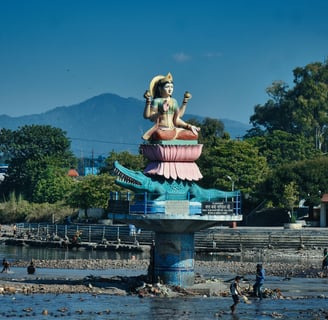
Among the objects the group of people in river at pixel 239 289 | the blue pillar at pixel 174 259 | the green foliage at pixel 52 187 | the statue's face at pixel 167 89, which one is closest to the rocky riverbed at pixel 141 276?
the blue pillar at pixel 174 259

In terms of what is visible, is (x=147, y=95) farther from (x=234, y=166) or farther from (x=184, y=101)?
(x=234, y=166)

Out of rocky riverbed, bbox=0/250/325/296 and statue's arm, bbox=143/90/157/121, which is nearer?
rocky riverbed, bbox=0/250/325/296

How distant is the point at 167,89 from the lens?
53.7 meters

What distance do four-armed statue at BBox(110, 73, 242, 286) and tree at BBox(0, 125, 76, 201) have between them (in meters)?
114

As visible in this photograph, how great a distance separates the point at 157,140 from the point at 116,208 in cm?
409

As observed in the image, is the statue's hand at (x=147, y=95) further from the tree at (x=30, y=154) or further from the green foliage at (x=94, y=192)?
the tree at (x=30, y=154)

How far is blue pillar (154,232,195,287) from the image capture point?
52500 millimetres

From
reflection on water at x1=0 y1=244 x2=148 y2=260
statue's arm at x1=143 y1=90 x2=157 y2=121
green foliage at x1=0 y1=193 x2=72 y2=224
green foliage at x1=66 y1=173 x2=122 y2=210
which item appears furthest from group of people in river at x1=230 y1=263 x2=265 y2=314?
green foliage at x1=0 y1=193 x2=72 y2=224

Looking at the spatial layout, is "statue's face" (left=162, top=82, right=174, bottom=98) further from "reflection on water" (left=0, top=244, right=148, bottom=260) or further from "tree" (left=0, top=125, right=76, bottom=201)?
"tree" (left=0, top=125, right=76, bottom=201)

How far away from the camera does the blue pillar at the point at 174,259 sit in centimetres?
5250

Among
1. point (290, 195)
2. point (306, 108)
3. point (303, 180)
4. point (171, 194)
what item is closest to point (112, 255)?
point (290, 195)

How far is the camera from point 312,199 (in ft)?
368

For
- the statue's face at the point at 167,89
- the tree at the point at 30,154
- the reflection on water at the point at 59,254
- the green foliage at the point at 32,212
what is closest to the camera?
the statue's face at the point at 167,89

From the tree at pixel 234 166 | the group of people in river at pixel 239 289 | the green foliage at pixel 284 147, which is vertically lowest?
the group of people in river at pixel 239 289
